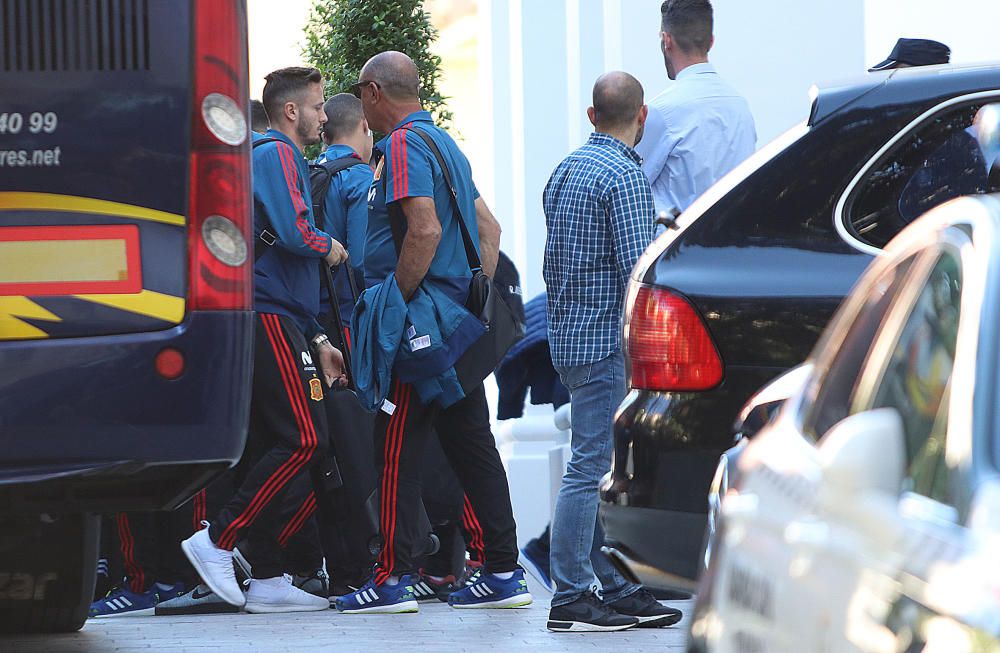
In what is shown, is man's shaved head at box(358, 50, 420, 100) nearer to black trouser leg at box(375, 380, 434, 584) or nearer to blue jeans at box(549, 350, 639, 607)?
black trouser leg at box(375, 380, 434, 584)

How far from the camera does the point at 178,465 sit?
4.50m

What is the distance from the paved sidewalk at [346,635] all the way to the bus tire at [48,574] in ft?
0.29

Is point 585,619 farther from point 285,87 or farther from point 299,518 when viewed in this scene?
point 285,87

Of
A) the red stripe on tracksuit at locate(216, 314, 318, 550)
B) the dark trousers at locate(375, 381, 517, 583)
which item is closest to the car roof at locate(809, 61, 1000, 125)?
the dark trousers at locate(375, 381, 517, 583)

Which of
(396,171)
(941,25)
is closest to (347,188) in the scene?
(396,171)

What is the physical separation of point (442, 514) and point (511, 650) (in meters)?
1.80

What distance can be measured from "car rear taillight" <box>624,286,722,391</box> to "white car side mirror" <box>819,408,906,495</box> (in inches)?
91.4

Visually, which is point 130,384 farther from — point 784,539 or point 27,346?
point 784,539

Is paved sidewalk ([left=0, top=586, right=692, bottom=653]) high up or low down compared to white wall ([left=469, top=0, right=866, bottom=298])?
down

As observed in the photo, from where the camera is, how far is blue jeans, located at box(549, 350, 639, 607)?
6469 millimetres

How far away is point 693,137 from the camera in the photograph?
23.5 ft

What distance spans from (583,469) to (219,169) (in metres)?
2.34

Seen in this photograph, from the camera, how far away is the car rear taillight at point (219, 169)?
456 cm

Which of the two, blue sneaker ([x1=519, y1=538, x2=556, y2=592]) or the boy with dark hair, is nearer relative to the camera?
the boy with dark hair
